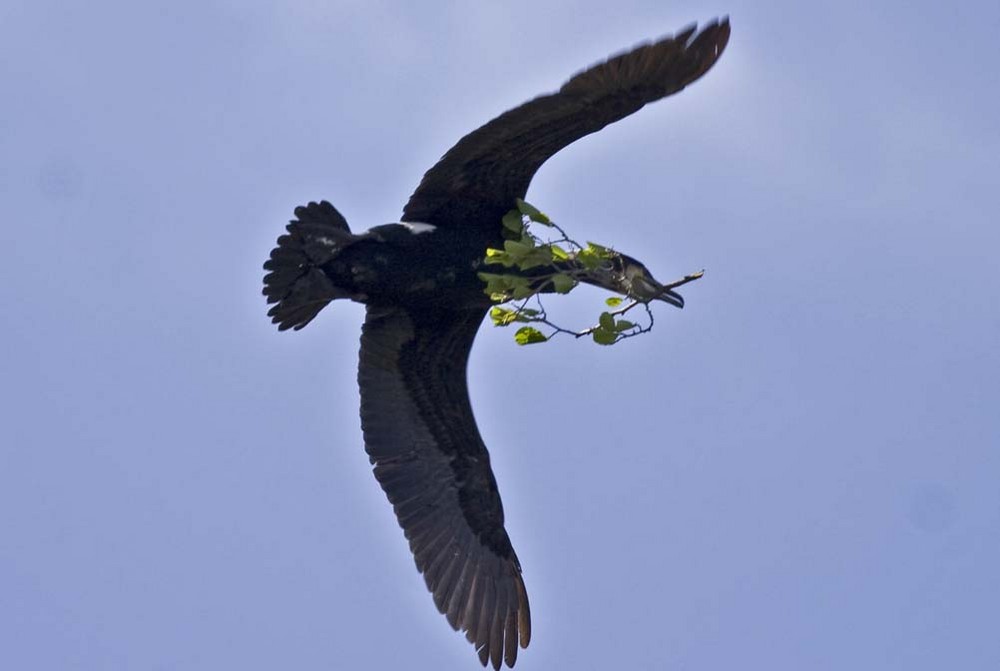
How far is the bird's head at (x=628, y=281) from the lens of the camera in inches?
458

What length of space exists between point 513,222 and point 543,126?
862 millimetres

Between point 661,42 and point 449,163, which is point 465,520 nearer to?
point 449,163

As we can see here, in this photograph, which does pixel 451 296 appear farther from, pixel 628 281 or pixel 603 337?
pixel 603 337

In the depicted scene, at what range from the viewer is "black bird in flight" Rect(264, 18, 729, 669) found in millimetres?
11883

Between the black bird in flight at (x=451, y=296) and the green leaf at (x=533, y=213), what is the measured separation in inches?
21.8

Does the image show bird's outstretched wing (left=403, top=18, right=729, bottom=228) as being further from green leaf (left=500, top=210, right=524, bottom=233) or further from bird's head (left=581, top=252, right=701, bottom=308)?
bird's head (left=581, top=252, right=701, bottom=308)

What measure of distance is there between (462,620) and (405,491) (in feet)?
3.62

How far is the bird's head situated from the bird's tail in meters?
1.85

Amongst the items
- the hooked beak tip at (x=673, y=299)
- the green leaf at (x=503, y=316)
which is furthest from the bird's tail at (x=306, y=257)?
the hooked beak tip at (x=673, y=299)

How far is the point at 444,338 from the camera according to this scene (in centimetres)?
1382

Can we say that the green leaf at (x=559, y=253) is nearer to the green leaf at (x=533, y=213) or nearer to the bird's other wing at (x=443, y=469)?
the green leaf at (x=533, y=213)

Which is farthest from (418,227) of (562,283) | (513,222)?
(562,283)

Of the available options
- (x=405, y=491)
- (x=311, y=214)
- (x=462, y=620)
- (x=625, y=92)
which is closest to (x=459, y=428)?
(x=405, y=491)

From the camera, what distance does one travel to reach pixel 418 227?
1278 centimetres
